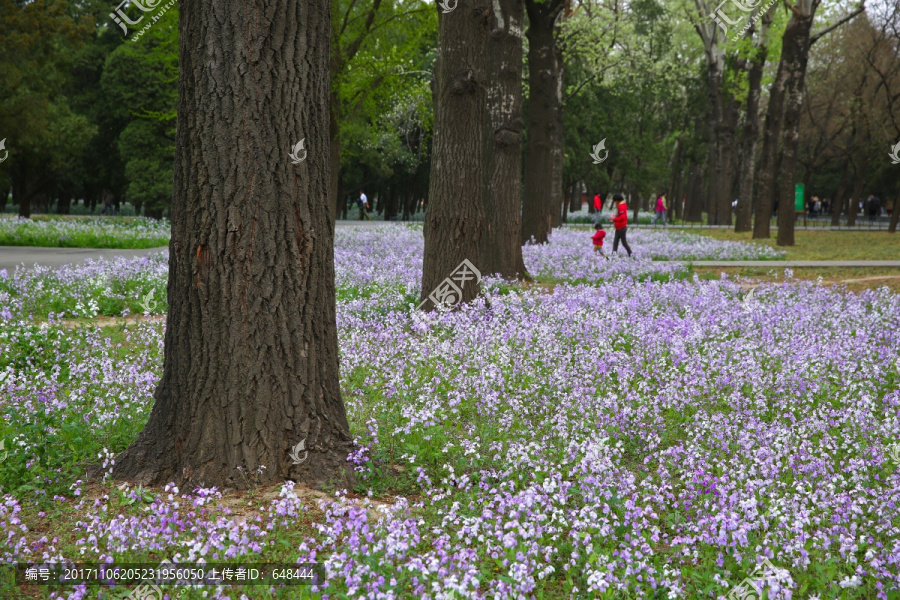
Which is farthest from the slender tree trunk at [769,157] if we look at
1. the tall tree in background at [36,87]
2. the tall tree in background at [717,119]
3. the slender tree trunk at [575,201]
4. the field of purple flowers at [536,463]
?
the slender tree trunk at [575,201]

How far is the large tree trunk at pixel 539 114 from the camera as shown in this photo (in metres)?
17.0

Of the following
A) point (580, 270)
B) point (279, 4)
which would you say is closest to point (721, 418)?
point (279, 4)

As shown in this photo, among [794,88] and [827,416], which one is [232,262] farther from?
[794,88]

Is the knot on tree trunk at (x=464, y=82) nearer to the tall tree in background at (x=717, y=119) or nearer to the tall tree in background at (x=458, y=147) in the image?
the tall tree in background at (x=458, y=147)

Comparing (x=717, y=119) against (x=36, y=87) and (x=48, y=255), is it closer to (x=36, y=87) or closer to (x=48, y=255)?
(x=36, y=87)

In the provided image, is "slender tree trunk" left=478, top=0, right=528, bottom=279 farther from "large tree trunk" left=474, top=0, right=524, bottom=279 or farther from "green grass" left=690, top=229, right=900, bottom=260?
"green grass" left=690, top=229, right=900, bottom=260

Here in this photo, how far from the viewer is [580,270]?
14.6 metres

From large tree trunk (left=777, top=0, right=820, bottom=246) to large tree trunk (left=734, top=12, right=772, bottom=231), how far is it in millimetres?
7976

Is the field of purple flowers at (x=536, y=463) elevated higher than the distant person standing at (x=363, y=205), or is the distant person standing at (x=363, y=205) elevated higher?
the distant person standing at (x=363, y=205)

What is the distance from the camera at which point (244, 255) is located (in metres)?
4.13

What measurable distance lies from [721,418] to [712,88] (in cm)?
3813

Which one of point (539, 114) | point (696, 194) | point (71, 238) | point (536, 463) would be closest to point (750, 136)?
point (539, 114)

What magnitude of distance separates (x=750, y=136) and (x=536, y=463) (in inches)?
1270

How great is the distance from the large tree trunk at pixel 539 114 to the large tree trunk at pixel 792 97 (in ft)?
28.8
